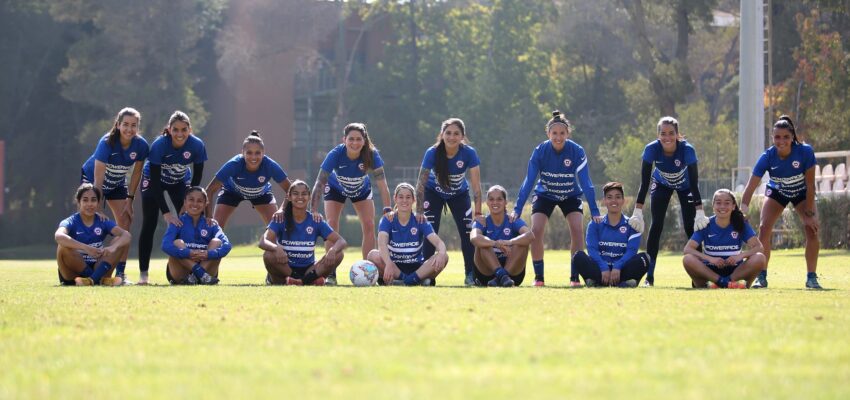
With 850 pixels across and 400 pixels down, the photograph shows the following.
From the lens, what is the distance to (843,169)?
32.2 metres

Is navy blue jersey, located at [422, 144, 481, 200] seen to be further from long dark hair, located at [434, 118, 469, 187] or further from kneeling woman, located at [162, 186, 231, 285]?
kneeling woman, located at [162, 186, 231, 285]

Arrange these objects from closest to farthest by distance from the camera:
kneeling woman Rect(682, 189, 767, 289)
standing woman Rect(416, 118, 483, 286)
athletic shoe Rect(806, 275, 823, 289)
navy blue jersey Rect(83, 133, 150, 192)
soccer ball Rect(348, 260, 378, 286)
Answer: kneeling woman Rect(682, 189, 767, 289), athletic shoe Rect(806, 275, 823, 289), soccer ball Rect(348, 260, 378, 286), navy blue jersey Rect(83, 133, 150, 192), standing woman Rect(416, 118, 483, 286)

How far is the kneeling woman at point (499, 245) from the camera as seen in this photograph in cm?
1491

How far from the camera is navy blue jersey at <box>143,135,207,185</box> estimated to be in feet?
49.8

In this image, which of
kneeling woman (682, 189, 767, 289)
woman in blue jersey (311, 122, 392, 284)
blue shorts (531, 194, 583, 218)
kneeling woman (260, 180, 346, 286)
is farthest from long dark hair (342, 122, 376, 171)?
kneeling woman (682, 189, 767, 289)

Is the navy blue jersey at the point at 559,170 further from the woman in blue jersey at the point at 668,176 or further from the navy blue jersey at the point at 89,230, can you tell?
the navy blue jersey at the point at 89,230

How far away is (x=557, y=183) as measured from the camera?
50.5 ft

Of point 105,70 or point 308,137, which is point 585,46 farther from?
point 105,70

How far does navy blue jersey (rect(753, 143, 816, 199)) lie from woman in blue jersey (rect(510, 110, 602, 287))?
2.03m

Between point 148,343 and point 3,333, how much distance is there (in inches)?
54.8

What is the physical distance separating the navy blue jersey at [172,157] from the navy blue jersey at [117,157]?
0.14 m

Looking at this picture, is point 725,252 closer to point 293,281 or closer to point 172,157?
point 293,281

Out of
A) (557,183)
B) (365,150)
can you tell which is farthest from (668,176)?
(365,150)

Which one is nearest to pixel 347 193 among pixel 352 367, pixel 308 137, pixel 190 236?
pixel 190 236
